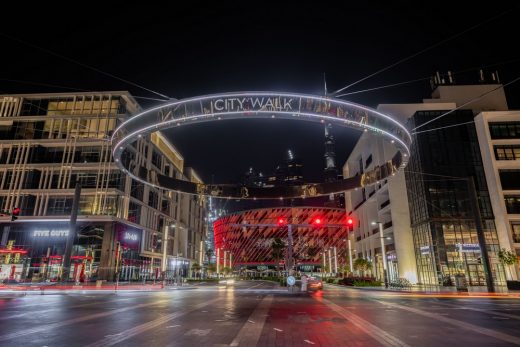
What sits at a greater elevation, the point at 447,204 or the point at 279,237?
the point at 279,237

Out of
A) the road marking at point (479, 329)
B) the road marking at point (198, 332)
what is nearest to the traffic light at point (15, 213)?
the road marking at point (198, 332)

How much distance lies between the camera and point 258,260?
146125 millimetres

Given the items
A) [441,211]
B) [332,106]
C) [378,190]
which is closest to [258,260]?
[378,190]

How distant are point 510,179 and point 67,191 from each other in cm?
6787

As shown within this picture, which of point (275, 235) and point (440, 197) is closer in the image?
point (440, 197)

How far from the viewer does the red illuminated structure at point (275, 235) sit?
449 feet

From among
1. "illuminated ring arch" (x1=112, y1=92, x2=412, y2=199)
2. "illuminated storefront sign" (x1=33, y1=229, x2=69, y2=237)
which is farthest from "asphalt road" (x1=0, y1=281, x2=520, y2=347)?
"illuminated storefront sign" (x1=33, y1=229, x2=69, y2=237)

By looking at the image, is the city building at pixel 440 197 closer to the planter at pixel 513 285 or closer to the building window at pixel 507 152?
the building window at pixel 507 152

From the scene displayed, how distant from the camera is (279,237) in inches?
5413

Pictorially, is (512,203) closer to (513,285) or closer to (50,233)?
(513,285)

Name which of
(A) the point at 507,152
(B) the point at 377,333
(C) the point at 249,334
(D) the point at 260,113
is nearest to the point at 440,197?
(A) the point at 507,152

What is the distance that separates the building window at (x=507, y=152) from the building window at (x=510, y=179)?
1.98 meters

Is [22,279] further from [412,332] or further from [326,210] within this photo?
[326,210]

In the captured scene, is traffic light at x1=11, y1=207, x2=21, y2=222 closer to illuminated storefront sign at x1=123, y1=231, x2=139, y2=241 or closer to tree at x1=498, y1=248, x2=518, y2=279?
illuminated storefront sign at x1=123, y1=231, x2=139, y2=241
